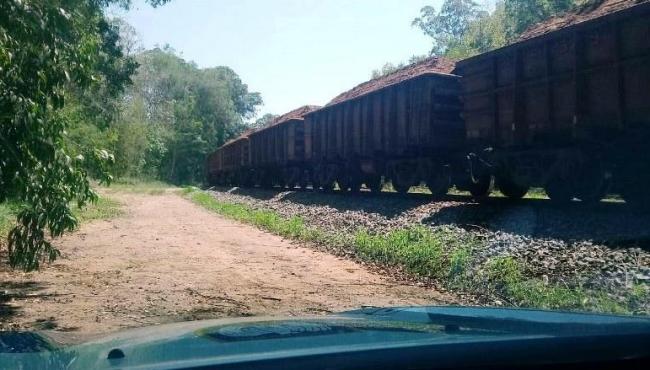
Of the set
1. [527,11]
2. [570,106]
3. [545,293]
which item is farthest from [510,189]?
[527,11]

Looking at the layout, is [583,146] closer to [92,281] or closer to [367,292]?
[367,292]

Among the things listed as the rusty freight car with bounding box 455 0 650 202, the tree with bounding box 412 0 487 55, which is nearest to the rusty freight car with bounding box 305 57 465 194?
the rusty freight car with bounding box 455 0 650 202

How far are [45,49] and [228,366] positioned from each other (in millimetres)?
4013

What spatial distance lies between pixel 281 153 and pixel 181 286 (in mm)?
21052

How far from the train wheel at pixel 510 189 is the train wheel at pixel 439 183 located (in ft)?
5.60

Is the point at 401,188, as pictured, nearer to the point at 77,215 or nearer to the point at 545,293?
the point at 77,215

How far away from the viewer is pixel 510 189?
1289 cm

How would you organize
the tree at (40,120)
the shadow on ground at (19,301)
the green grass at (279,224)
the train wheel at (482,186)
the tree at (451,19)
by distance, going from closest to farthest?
1. the tree at (40,120)
2. the shadow on ground at (19,301)
3. the green grass at (279,224)
4. the train wheel at (482,186)
5. the tree at (451,19)

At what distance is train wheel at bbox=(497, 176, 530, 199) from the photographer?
41.5 feet

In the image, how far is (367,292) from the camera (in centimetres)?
747

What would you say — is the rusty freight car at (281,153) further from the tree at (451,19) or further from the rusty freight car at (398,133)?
the tree at (451,19)

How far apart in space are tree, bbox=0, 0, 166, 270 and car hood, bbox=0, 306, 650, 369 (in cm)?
253

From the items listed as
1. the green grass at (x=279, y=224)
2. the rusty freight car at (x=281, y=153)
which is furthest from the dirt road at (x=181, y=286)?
the rusty freight car at (x=281, y=153)

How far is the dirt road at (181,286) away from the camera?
247 inches
